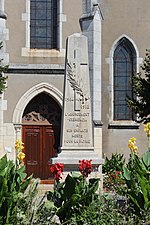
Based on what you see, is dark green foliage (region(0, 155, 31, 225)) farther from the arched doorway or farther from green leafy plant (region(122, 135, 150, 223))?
the arched doorway

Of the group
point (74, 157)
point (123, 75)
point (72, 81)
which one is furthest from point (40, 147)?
point (74, 157)

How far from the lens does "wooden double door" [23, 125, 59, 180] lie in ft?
65.5

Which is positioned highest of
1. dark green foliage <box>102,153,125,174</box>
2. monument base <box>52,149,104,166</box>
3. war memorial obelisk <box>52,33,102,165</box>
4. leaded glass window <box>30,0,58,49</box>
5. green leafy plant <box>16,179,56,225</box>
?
leaded glass window <box>30,0,58,49</box>

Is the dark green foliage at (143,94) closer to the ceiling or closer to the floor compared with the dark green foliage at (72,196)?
closer to the ceiling

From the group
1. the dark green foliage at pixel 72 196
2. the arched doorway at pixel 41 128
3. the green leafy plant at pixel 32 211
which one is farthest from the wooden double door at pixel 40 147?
the green leafy plant at pixel 32 211

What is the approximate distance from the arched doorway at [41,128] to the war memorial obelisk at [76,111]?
882 cm

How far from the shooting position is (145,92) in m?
15.5

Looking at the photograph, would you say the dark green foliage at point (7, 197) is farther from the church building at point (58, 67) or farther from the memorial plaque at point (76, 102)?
the church building at point (58, 67)

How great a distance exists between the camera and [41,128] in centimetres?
2042

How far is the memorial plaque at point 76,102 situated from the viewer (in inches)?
440

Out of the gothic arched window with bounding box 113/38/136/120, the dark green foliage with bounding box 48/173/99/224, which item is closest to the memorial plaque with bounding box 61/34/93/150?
the dark green foliage with bounding box 48/173/99/224

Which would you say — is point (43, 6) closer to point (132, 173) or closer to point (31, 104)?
point (31, 104)

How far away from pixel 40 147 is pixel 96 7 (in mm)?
5652

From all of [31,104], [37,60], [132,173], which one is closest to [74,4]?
[37,60]
